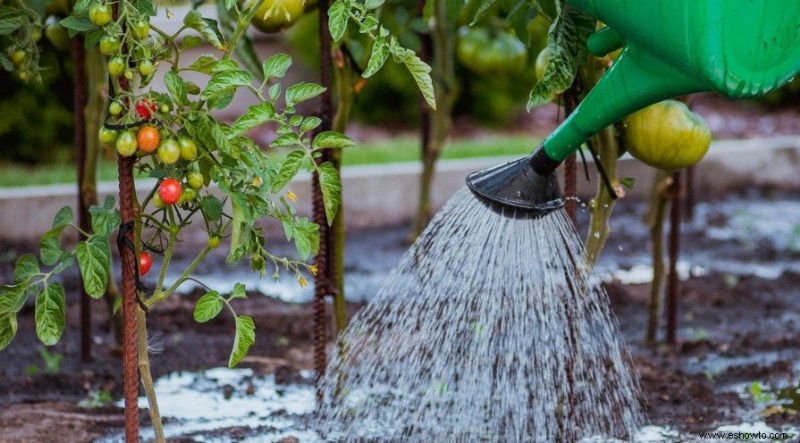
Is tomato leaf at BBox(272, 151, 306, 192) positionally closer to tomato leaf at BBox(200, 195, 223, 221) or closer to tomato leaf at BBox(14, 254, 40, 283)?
tomato leaf at BBox(200, 195, 223, 221)

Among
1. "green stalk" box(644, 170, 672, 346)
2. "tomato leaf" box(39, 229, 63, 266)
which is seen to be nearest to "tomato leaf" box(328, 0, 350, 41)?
"tomato leaf" box(39, 229, 63, 266)

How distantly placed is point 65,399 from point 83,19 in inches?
53.9

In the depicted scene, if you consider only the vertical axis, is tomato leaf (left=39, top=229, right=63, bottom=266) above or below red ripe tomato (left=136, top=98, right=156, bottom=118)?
below

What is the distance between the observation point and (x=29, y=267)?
1.82m

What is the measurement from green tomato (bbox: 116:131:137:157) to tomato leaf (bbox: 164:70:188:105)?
0.32 feet

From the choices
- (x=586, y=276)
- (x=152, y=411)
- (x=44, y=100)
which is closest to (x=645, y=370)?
(x=586, y=276)

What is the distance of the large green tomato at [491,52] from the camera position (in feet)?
11.5

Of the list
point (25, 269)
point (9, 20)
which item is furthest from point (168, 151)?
point (9, 20)

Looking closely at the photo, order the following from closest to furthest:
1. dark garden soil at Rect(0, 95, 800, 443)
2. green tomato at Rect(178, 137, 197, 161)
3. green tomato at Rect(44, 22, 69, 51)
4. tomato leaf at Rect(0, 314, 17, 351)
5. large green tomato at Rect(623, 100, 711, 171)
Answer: green tomato at Rect(178, 137, 197, 161) → tomato leaf at Rect(0, 314, 17, 351) → large green tomato at Rect(623, 100, 711, 171) → dark garden soil at Rect(0, 95, 800, 443) → green tomato at Rect(44, 22, 69, 51)

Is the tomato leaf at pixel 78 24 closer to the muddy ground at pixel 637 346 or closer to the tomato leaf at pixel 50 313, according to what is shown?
the tomato leaf at pixel 50 313

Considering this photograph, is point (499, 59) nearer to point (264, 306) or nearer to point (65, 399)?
point (264, 306)

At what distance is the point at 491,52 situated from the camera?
11.5ft

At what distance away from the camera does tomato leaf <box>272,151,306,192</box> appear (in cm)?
176

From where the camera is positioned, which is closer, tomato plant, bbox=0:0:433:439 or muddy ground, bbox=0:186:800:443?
tomato plant, bbox=0:0:433:439
